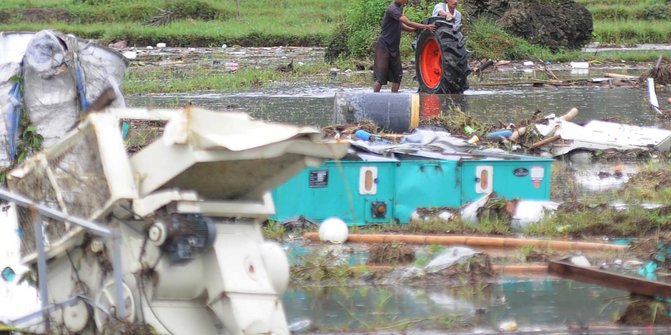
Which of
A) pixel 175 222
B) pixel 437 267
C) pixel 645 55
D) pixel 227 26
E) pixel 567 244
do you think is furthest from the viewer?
pixel 227 26

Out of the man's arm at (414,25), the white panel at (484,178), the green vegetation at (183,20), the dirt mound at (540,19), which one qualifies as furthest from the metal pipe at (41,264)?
the green vegetation at (183,20)

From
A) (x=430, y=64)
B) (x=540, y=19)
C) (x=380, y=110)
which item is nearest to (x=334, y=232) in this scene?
(x=380, y=110)

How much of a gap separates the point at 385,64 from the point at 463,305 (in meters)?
9.21

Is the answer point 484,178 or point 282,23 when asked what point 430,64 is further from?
point 282,23

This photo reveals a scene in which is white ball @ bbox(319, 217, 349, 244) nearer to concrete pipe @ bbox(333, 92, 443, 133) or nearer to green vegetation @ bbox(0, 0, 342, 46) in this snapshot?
concrete pipe @ bbox(333, 92, 443, 133)

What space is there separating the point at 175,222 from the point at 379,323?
1.65m

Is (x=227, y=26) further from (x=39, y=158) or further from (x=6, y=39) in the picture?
(x=39, y=158)

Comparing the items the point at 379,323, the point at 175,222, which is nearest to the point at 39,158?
the point at 175,222

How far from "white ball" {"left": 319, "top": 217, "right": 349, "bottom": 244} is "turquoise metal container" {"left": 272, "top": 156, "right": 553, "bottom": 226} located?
0.27 m

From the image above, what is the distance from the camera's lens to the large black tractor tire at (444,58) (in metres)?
15.2

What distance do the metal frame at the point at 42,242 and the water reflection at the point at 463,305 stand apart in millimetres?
1442

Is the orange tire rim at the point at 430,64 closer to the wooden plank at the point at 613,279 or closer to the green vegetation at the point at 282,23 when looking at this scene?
the green vegetation at the point at 282,23

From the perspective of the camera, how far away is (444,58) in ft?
49.6

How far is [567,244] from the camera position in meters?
7.33
